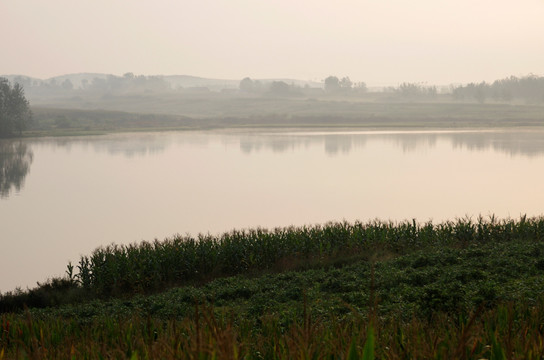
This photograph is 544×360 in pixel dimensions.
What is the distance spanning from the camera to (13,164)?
90.5 meters

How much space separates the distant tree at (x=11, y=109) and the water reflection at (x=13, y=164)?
3039 millimetres

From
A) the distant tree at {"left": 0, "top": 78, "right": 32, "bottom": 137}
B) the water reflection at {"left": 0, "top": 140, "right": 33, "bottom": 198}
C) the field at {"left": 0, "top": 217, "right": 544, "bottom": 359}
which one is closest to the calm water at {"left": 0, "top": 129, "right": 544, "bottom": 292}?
the water reflection at {"left": 0, "top": 140, "right": 33, "bottom": 198}

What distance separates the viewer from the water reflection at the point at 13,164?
238ft

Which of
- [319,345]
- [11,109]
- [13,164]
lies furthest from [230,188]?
[11,109]

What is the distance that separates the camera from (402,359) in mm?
5512

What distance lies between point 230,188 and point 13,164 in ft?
139

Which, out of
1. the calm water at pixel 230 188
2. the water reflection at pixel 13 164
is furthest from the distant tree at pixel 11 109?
the calm water at pixel 230 188

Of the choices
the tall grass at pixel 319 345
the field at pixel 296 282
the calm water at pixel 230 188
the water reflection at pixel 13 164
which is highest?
the tall grass at pixel 319 345

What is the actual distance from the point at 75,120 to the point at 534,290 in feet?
647

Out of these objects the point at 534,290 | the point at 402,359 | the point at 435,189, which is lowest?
the point at 435,189

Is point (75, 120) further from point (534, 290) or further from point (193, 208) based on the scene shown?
point (534, 290)

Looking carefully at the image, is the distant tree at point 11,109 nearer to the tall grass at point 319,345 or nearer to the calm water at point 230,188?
the calm water at point 230,188

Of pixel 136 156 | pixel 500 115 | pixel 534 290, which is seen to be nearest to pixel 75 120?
pixel 136 156

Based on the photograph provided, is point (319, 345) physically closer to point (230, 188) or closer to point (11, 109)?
point (230, 188)
